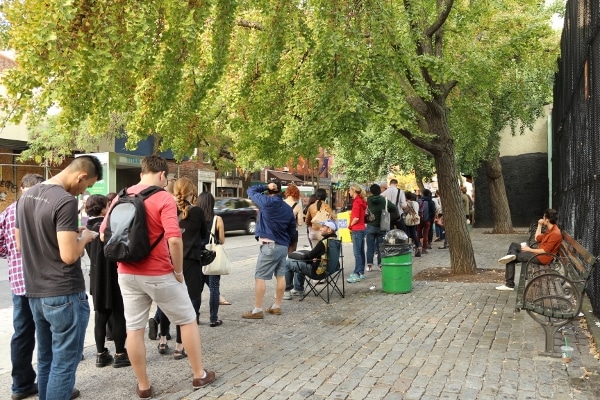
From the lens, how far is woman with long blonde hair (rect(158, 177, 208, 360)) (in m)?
5.42

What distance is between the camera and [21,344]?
427 centimetres

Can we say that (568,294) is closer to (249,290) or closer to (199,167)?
(249,290)

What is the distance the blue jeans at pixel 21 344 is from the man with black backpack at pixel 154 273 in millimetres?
828

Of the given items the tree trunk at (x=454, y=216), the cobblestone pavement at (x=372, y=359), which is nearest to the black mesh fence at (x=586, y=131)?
the cobblestone pavement at (x=372, y=359)

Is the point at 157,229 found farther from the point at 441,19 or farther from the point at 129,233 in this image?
the point at 441,19

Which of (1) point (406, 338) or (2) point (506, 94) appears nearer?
(1) point (406, 338)

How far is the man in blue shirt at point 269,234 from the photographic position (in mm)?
6875

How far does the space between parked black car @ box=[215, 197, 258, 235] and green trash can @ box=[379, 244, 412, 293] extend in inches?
561

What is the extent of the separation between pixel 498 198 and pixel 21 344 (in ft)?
65.9

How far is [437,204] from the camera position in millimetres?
17453

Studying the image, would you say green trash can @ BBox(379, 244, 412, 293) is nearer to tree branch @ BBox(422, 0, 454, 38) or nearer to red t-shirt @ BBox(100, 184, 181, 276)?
tree branch @ BBox(422, 0, 454, 38)

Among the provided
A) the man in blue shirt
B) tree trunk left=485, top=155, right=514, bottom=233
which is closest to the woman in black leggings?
the man in blue shirt

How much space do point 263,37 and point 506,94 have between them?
1258cm

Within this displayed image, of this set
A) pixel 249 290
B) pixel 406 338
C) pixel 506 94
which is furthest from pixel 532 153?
pixel 406 338
